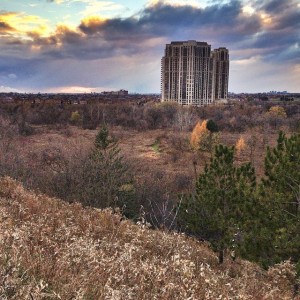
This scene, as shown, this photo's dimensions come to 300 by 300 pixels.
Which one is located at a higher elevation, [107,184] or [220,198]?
[220,198]

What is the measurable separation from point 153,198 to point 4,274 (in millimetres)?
30395

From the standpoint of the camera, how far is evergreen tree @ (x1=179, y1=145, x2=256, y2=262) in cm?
1338

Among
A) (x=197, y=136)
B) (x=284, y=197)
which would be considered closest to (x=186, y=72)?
(x=197, y=136)

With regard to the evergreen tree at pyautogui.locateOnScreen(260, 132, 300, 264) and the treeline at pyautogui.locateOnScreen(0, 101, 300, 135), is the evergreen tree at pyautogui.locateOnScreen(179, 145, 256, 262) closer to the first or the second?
the evergreen tree at pyautogui.locateOnScreen(260, 132, 300, 264)

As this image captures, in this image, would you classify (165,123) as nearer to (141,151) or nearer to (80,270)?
(141,151)

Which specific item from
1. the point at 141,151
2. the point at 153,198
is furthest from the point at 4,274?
the point at 141,151

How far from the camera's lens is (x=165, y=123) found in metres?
105

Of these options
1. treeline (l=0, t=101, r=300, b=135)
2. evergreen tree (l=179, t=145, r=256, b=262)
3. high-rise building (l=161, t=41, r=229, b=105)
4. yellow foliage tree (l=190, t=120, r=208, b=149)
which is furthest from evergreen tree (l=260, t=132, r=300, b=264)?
high-rise building (l=161, t=41, r=229, b=105)

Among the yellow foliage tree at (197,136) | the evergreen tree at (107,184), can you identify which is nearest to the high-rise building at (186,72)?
the yellow foliage tree at (197,136)

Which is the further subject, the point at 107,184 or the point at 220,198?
the point at 107,184

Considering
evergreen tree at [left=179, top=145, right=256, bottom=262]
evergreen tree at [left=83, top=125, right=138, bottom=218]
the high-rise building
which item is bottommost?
evergreen tree at [left=83, top=125, right=138, bottom=218]

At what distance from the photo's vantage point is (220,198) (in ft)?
45.5

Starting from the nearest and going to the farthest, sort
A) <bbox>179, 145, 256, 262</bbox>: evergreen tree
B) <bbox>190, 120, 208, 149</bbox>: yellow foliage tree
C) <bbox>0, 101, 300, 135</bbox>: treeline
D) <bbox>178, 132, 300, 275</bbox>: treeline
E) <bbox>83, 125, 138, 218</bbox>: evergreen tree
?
<bbox>178, 132, 300, 275</bbox>: treeline
<bbox>179, 145, 256, 262</bbox>: evergreen tree
<bbox>83, 125, 138, 218</bbox>: evergreen tree
<bbox>190, 120, 208, 149</bbox>: yellow foliage tree
<bbox>0, 101, 300, 135</bbox>: treeline

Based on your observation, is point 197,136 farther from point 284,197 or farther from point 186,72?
point 186,72
